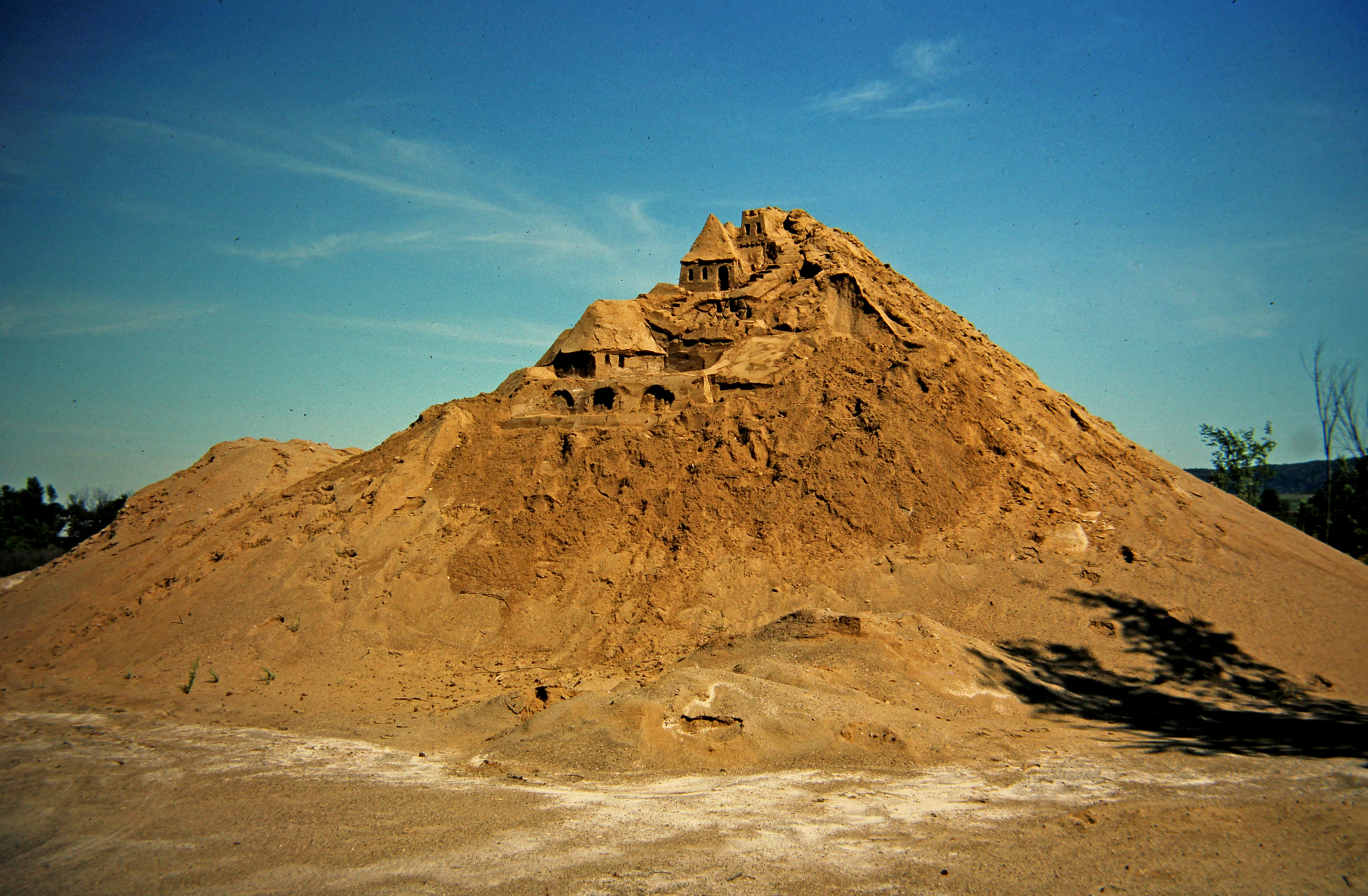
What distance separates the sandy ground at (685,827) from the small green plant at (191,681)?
405cm

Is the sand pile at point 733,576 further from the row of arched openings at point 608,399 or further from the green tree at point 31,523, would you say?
the green tree at point 31,523

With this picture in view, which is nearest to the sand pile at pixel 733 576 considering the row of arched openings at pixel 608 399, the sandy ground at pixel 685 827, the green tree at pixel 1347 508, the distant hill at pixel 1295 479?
the row of arched openings at pixel 608 399

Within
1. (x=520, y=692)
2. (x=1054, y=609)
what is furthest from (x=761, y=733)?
(x=1054, y=609)

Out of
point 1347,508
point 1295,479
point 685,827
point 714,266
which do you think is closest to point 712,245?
point 714,266

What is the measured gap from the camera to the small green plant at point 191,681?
1448 centimetres

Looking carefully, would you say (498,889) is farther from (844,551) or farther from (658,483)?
(658,483)

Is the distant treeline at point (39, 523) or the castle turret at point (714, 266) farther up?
the castle turret at point (714, 266)

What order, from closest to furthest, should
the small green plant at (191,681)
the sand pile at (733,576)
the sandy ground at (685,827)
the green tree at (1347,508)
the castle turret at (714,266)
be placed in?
the sandy ground at (685,827), the sand pile at (733,576), the small green plant at (191,681), the castle turret at (714,266), the green tree at (1347,508)

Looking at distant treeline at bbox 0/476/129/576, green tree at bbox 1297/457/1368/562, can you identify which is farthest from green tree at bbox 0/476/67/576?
green tree at bbox 1297/457/1368/562

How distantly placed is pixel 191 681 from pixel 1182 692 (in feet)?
54.7

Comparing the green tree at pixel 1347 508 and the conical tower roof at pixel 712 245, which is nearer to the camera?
the conical tower roof at pixel 712 245

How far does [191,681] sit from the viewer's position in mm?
14508

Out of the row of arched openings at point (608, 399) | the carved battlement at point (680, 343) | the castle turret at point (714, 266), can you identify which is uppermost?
the castle turret at point (714, 266)

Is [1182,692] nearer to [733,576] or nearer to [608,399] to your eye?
[733,576]
